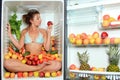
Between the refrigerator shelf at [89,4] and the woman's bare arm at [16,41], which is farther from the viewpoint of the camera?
the woman's bare arm at [16,41]

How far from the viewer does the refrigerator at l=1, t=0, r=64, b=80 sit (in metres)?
1.42

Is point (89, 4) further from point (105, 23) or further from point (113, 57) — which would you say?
point (113, 57)

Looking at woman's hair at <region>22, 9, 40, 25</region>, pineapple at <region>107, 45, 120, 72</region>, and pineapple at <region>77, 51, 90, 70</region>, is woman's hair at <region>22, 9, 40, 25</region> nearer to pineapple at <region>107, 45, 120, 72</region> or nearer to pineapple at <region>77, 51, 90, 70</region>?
pineapple at <region>77, 51, 90, 70</region>

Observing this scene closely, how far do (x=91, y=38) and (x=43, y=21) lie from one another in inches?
14.4

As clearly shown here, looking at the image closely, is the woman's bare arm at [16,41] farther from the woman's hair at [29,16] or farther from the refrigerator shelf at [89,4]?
the refrigerator shelf at [89,4]

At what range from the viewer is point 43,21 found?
1568 mm

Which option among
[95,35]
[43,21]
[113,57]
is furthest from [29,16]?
[113,57]

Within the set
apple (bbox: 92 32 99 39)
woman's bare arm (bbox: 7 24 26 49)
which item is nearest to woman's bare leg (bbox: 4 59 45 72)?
woman's bare arm (bbox: 7 24 26 49)

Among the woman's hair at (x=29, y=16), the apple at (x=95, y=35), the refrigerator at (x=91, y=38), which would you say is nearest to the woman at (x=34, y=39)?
the woman's hair at (x=29, y=16)

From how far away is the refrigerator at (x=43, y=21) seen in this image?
4.66ft

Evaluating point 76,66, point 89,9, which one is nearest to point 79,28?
point 89,9

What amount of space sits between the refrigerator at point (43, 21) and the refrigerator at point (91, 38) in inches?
2.0

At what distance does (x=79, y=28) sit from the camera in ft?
4.99

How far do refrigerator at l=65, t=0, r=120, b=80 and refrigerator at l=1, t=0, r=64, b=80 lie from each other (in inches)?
2.0
